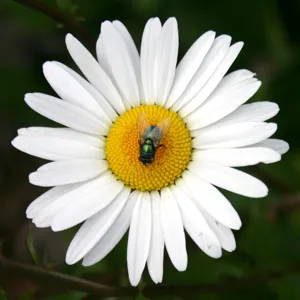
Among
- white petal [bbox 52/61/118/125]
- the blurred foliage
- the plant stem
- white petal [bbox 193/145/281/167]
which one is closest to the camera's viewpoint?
white petal [bbox 193/145/281/167]

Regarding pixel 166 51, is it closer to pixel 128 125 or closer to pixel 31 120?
pixel 128 125

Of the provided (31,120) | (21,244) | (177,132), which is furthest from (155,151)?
(21,244)

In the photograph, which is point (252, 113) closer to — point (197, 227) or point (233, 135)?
point (233, 135)

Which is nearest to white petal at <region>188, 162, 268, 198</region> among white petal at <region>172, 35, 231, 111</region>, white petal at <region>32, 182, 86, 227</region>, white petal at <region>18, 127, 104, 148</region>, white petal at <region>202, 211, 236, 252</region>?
white petal at <region>202, 211, 236, 252</region>

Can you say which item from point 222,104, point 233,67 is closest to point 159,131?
point 222,104

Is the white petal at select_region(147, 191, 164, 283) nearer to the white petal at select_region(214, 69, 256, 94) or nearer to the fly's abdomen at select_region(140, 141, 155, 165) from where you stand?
the fly's abdomen at select_region(140, 141, 155, 165)

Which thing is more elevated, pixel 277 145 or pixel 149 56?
pixel 149 56
